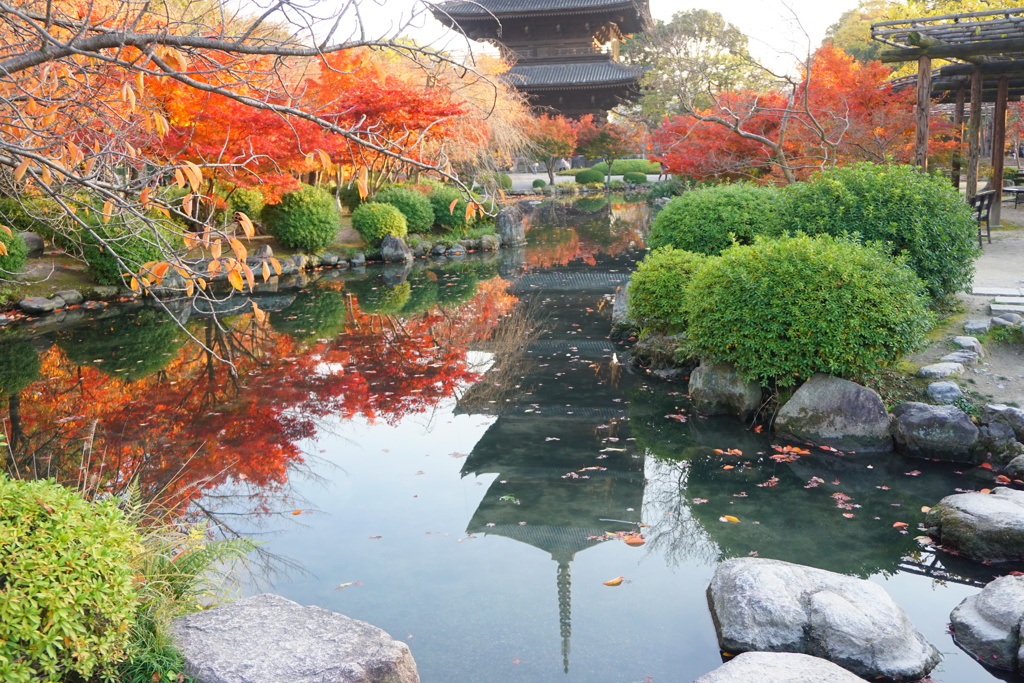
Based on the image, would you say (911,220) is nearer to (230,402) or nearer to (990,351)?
(990,351)

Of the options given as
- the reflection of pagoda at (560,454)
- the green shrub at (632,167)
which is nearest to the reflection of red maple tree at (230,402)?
the reflection of pagoda at (560,454)

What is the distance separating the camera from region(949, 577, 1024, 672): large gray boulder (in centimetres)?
365

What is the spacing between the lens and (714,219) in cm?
970

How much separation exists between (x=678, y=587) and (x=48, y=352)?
8452 millimetres

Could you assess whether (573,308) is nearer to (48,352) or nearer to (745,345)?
(745,345)

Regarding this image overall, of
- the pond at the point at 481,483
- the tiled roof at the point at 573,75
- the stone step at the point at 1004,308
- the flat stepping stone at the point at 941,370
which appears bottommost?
the pond at the point at 481,483

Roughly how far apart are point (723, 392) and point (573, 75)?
3239 cm

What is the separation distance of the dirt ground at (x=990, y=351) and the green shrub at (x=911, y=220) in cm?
31

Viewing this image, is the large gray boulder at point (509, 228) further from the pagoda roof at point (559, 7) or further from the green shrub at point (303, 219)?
the pagoda roof at point (559, 7)

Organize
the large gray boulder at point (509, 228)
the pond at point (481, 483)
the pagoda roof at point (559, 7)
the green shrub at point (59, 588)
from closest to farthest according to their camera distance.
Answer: the green shrub at point (59, 588) → the pond at point (481, 483) → the large gray boulder at point (509, 228) → the pagoda roof at point (559, 7)

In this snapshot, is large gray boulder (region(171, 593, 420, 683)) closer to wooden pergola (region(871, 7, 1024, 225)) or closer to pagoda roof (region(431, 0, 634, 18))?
wooden pergola (region(871, 7, 1024, 225))

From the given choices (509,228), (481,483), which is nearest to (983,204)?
(481,483)

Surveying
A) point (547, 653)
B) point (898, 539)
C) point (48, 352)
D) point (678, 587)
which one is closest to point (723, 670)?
point (547, 653)

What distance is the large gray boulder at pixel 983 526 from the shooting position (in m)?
4.50
